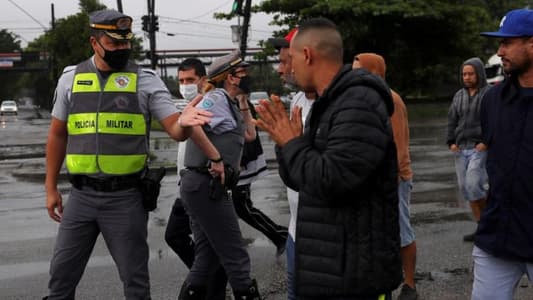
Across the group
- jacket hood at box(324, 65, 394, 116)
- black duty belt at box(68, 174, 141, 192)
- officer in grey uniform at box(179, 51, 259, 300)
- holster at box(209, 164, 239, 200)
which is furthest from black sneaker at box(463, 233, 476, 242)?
jacket hood at box(324, 65, 394, 116)

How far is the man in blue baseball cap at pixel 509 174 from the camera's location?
3561mm

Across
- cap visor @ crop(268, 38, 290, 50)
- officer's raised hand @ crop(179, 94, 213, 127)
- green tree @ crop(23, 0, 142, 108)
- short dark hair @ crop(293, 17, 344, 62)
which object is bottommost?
green tree @ crop(23, 0, 142, 108)

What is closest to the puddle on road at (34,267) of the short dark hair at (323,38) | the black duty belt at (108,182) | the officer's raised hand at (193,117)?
the black duty belt at (108,182)

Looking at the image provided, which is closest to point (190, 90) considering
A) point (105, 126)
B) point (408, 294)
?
point (105, 126)

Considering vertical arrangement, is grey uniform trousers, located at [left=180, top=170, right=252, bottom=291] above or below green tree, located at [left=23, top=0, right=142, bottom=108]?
above

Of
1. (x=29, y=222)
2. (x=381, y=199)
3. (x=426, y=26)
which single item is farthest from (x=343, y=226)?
(x=426, y=26)

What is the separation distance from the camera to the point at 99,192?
4.18 m

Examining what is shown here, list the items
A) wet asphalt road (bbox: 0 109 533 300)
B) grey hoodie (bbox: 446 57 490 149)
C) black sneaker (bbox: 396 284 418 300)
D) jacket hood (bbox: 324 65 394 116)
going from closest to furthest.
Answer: jacket hood (bbox: 324 65 394 116), black sneaker (bbox: 396 284 418 300), wet asphalt road (bbox: 0 109 533 300), grey hoodie (bbox: 446 57 490 149)

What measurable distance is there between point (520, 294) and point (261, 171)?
228 cm

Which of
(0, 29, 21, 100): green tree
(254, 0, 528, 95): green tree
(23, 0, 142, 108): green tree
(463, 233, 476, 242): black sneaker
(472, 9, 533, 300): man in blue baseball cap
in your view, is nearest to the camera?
(472, 9, 533, 300): man in blue baseball cap

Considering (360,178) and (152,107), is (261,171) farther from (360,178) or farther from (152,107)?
(360,178)

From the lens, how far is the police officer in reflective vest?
4156 mm

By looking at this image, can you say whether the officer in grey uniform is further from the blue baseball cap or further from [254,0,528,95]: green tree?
[254,0,528,95]: green tree

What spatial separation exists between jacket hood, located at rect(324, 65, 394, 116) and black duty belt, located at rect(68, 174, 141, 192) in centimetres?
167
